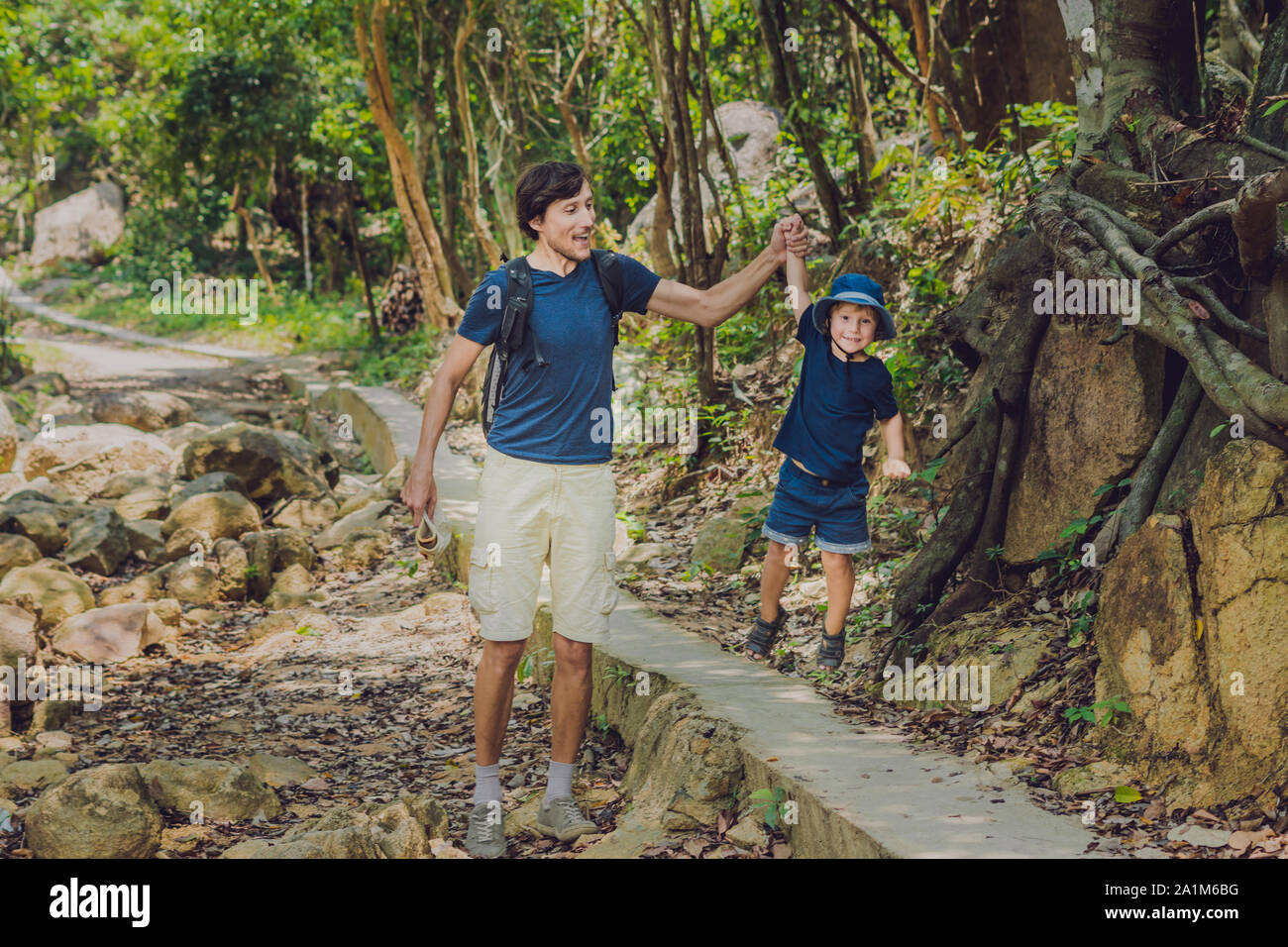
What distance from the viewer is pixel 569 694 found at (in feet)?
13.4

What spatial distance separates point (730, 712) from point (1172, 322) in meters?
2.11

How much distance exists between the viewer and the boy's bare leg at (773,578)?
5117mm

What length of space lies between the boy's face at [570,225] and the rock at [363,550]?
6172mm

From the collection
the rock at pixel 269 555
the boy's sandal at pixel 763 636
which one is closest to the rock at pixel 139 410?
the rock at pixel 269 555

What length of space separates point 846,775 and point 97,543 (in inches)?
276

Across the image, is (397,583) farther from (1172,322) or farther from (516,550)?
(1172,322)

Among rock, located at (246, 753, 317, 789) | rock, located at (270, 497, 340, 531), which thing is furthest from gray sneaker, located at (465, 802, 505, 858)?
rock, located at (270, 497, 340, 531)

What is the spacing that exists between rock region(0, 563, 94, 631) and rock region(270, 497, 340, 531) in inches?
113

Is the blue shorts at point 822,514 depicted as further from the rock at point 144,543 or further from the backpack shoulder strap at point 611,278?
the rock at point 144,543

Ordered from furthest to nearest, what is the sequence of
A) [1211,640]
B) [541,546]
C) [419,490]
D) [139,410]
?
[139,410] < [541,546] < [419,490] < [1211,640]

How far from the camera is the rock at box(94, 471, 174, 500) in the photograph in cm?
1100

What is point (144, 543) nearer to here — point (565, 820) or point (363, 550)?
point (363, 550)

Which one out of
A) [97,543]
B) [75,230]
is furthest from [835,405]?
[75,230]

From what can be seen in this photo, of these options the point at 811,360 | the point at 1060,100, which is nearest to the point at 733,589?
the point at 811,360
